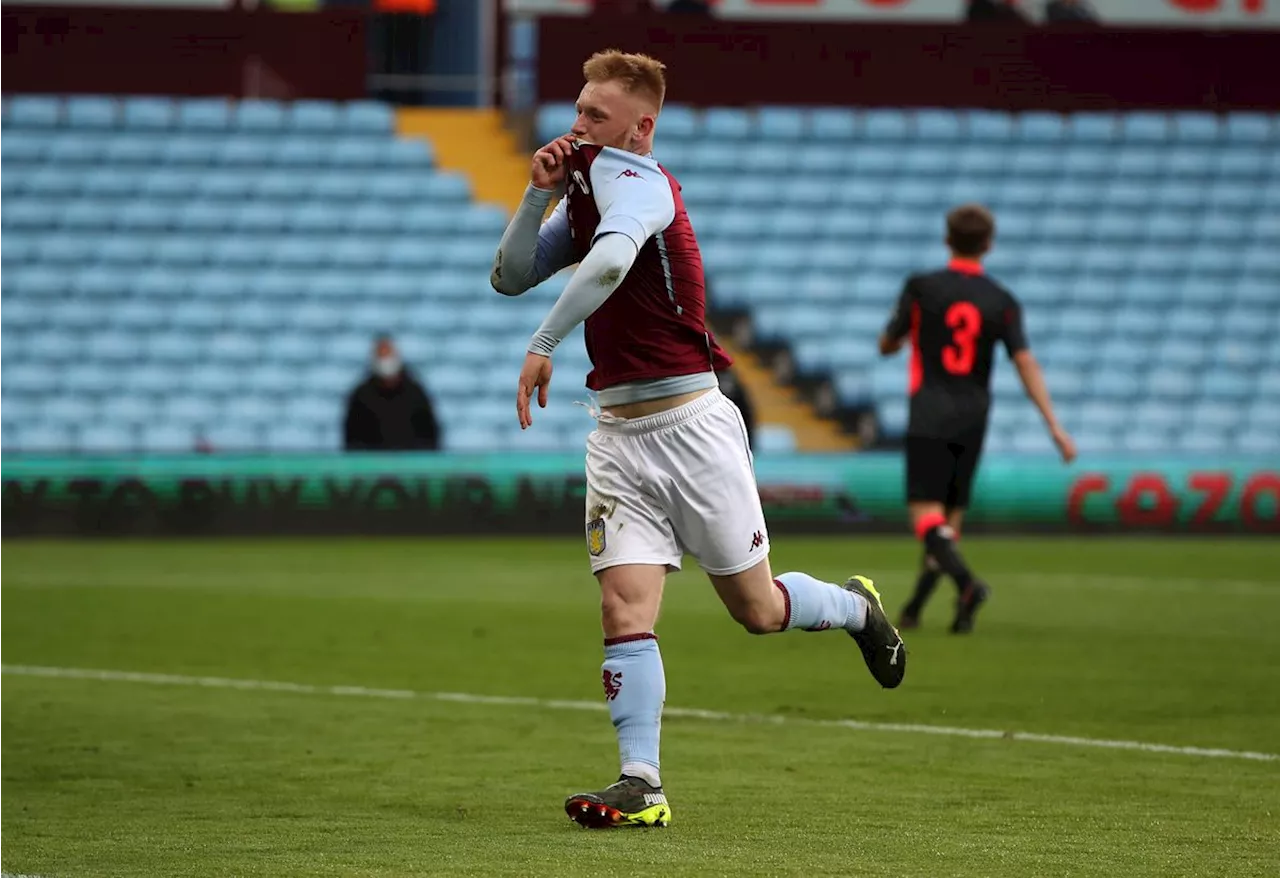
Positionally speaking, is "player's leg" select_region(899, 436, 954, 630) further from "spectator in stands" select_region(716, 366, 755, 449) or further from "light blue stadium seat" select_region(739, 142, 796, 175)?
A: "light blue stadium seat" select_region(739, 142, 796, 175)

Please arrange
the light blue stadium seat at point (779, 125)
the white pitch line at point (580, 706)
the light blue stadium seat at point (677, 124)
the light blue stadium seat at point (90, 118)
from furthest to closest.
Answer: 1. the light blue stadium seat at point (779, 125)
2. the light blue stadium seat at point (677, 124)
3. the light blue stadium seat at point (90, 118)
4. the white pitch line at point (580, 706)

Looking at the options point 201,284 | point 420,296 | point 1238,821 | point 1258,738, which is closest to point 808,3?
point 420,296

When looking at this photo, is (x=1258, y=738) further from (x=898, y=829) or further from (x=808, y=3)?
(x=808, y=3)

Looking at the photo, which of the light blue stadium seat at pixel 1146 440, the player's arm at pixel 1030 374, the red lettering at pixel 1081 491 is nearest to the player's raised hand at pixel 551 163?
the player's arm at pixel 1030 374

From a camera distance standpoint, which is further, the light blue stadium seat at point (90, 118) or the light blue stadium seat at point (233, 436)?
the light blue stadium seat at point (90, 118)

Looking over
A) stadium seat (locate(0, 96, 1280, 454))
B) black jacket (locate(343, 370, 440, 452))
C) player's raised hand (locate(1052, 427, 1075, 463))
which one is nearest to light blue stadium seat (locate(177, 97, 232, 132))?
stadium seat (locate(0, 96, 1280, 454))

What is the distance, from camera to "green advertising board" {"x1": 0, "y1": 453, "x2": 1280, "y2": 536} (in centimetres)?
1836

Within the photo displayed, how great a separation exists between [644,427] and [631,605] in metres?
0.47

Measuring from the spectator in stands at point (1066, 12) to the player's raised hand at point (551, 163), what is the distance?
21582 mm

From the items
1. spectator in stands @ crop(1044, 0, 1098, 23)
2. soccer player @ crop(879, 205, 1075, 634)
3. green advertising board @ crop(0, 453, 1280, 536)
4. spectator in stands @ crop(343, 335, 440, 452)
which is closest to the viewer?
soccer player @ crop(879, 205, 1075, 634)

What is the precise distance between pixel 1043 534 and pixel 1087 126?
8.42 m

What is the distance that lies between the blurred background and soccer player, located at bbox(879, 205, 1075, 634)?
668cm

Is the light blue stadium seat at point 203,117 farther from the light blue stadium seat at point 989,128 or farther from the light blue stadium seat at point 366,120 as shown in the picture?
the light blue stadium seat at point 989,128

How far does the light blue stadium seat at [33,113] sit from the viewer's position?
24.3m
